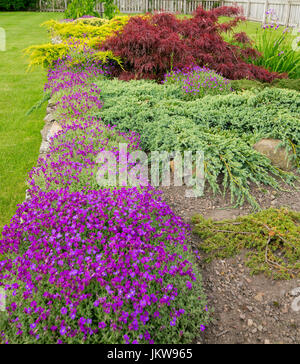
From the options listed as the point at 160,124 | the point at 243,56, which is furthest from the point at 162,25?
the point at 160,124

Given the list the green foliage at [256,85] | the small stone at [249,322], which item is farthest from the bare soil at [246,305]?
the green foliage at [256,85]

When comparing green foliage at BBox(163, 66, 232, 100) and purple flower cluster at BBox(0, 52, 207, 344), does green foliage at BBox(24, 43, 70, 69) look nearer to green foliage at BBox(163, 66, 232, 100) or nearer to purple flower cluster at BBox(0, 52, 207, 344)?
green foliage at BBox(163, 66, 232, 100)

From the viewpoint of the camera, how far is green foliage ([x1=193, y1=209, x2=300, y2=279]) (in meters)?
2.41

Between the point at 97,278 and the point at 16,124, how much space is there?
4.88m

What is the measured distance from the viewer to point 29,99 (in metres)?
7.15

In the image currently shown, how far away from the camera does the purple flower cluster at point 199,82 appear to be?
475 cm

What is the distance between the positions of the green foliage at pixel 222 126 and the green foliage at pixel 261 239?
323 mm

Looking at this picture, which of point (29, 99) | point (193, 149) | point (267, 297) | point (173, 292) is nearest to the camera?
point (173, 292)

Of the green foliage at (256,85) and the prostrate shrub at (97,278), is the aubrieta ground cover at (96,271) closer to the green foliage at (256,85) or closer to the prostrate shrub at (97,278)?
the prostrate shrub at (97,278)

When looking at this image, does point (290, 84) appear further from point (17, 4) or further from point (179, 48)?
point (17, 4)

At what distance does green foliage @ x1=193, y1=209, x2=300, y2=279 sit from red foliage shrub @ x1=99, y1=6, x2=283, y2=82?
10.7ft

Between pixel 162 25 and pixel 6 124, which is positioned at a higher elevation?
pixel 162 25

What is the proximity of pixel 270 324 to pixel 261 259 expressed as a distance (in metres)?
0.48

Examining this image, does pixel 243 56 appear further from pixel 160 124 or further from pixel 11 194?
pixel 11 194
